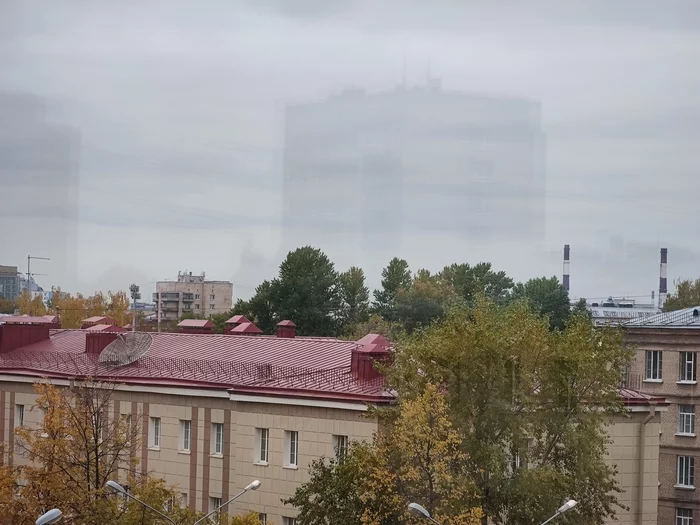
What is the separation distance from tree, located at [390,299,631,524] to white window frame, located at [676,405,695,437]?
71.2 feet

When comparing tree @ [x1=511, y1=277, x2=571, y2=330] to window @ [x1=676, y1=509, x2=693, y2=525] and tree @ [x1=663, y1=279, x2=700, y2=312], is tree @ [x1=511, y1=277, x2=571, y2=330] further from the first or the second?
window @ [x1=676, y1=509, x2=693, y2=525]

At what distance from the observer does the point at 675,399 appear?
55.9 metres

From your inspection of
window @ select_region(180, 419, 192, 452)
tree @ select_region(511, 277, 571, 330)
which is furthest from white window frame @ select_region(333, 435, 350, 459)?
tree @ select_region(511, 277, 571, 330)

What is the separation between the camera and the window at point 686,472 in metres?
55.6

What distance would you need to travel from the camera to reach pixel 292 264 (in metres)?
115

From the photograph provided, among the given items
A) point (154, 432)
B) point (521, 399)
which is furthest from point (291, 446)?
point (521, 399)

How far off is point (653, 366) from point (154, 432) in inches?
969

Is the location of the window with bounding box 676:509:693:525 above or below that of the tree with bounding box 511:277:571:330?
below

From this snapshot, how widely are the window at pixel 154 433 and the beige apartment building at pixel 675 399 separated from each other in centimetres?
2268

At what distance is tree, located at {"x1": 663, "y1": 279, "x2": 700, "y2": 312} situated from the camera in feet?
405

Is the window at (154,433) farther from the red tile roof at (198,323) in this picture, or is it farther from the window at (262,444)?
the red tile roof at (198,323)

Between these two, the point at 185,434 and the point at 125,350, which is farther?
the point at 125,350

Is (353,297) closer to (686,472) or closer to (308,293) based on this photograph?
(308,293)

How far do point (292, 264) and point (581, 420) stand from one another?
8108 centimetres
